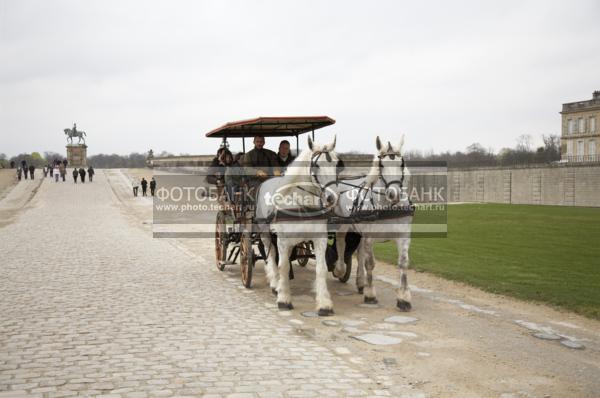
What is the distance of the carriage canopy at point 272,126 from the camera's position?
879cm

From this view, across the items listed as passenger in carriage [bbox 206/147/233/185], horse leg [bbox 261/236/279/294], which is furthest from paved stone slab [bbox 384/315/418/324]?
passenger in carriage [bbox 206/147/233/185]

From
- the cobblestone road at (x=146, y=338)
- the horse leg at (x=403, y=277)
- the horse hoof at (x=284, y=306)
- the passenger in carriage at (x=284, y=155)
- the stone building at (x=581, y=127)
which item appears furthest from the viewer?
the stone building at (x=581, y=127)

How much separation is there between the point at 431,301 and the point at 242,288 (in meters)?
Answer: 3.61

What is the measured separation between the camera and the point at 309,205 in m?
7.59

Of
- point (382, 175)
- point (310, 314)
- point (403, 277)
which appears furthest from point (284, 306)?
point (382, 175)

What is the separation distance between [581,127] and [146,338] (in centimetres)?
6775

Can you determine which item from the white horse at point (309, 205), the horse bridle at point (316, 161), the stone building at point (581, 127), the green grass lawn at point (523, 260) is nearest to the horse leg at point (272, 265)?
the white horse at point (309, 205)

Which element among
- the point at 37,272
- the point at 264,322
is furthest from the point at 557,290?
the point at 37,272

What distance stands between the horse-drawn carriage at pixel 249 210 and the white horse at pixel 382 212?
2.47ft

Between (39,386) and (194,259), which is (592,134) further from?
(39,386)

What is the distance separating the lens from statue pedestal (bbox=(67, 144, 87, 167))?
61.6m

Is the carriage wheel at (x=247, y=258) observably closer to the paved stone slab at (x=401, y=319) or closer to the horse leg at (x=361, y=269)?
the horse leg at (x=361, y=269)

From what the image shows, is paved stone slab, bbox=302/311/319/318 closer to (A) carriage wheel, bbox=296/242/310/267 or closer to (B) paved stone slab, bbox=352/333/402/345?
(B) paved stone slab, bbox=352/333/402/345

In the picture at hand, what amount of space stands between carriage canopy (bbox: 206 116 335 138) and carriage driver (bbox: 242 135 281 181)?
464 millimetres
